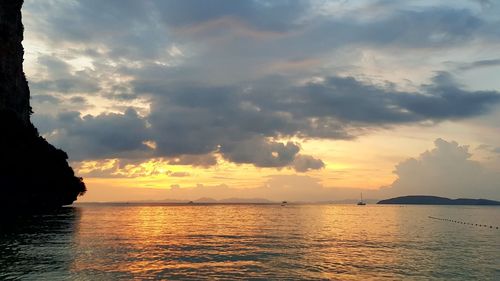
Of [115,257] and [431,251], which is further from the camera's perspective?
[431,251]

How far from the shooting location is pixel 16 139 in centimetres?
11600

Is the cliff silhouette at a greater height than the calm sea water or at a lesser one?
greater

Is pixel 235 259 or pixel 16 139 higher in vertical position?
pixel 16 139

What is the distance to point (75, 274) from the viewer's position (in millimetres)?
35062

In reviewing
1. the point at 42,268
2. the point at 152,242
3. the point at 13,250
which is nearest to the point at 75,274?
the point at 42,268

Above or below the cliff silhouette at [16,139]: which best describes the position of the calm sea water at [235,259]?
below

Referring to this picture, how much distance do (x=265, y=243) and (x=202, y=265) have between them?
863 inches

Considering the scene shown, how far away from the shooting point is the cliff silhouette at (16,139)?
113500mm

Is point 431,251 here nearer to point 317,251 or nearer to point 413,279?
point 317,251

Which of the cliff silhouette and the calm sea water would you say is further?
the cliff silhouette

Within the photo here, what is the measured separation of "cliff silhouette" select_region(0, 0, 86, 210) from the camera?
372 feet

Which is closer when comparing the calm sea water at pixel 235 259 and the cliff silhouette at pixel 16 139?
the calm sea water at pixel 235 259

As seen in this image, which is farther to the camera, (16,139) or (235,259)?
(16,139)

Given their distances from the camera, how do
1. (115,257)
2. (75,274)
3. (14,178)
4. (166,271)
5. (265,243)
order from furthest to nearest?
(14,178), (265,243), (115,257), (166,271), (75,274)
